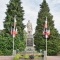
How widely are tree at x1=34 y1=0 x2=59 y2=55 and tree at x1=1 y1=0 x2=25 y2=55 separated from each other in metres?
2.66

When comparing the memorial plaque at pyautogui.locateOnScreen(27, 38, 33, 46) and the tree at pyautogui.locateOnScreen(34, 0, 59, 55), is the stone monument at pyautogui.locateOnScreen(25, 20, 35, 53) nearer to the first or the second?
the memorial plaque at pyautogui.locateOnScreen(27, 38, 33, 46)

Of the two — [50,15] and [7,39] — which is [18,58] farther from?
[50,15]

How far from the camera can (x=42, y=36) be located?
1582 inches

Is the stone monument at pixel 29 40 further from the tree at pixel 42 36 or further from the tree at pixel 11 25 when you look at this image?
the tree at pixel 42 36

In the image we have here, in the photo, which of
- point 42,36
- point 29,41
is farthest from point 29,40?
point 42,36

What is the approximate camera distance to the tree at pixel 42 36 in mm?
39062

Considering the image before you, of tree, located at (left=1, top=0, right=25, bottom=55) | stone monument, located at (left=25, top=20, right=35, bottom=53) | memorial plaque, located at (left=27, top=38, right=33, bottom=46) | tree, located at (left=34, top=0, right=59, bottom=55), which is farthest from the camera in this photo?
tree, located at (left=34, top=0, right=59, bottom=55)

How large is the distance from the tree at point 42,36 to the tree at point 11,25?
2.66 meters

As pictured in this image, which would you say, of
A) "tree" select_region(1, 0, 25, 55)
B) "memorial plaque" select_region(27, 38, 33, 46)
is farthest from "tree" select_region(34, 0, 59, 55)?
"memorial plaque" select_region(27, 38, 33, 46)

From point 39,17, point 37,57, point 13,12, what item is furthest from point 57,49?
point 37,57

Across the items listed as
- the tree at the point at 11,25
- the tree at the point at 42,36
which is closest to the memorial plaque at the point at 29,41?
the tree at the point at 11,25

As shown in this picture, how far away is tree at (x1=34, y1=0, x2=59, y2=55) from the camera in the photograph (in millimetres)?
39062

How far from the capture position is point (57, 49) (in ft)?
128

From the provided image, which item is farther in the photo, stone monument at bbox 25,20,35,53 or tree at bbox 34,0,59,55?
tree at bbox 34,0,59,55
